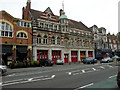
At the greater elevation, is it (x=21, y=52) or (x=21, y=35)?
(x=21, y=35)

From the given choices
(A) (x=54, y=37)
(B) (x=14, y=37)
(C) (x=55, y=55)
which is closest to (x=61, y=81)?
(B) (x=14, y=37)

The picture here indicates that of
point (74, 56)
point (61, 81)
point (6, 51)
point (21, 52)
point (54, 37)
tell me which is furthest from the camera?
point (74, 56)

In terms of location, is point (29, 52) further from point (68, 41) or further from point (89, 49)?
point (89, 49)

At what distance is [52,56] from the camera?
3178cm

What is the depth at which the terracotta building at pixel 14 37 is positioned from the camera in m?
23.9

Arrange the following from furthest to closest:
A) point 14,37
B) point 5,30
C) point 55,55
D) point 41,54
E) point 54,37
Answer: point 55,55
point 54,37
point 41,54
point 14,37
point 5,30

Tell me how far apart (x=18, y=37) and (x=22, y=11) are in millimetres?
13801

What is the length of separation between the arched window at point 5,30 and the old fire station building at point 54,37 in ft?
19.3

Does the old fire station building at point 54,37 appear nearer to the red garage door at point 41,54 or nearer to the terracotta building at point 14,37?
the red garage door at point 41,54

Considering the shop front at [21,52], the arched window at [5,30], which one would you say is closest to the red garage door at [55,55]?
the shop front at [21,52]

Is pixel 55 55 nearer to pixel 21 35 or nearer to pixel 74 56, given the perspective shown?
pixel 74 56

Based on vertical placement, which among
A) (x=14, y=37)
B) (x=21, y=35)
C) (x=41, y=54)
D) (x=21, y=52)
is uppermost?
(x=21, y=35)

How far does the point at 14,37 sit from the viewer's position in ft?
82.9

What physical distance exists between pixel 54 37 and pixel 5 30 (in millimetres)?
13385
